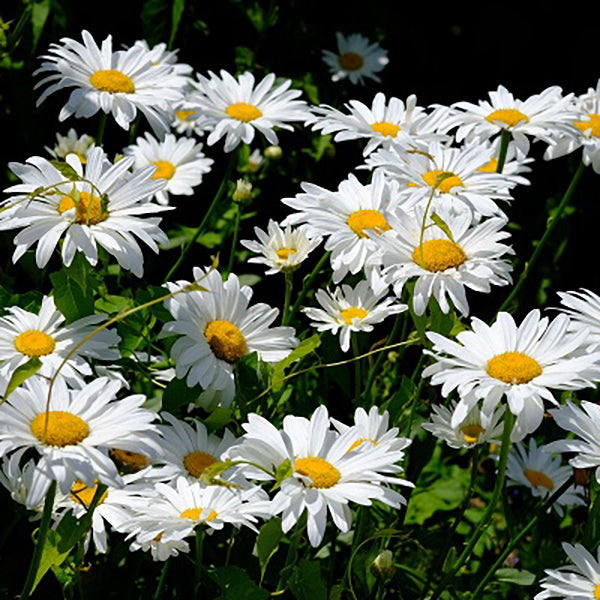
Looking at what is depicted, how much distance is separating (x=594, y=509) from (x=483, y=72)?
220 centimetres

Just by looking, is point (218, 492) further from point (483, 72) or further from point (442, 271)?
point (483, 72)

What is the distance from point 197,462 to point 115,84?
2.37 feet

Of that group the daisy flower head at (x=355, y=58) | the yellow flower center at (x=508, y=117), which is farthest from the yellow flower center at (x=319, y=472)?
the daisy flower head at (x=355, y=58)

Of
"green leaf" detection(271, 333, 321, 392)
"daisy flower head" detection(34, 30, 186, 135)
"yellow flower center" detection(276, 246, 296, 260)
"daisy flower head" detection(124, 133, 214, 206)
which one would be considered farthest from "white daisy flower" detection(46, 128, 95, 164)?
"green leaf" detection(271, 333, 321, 392)

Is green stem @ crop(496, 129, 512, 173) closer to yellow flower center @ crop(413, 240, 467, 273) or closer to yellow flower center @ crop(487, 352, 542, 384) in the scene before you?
yellow flower center @ crop(413, 240, 467, 273)

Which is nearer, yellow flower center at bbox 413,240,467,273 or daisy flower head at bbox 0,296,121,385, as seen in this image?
daisy flower head at bbox 0,296,121,385

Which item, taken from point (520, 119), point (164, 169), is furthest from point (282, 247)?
point (164, 169)

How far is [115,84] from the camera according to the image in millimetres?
1756

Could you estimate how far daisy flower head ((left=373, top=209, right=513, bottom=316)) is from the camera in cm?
140

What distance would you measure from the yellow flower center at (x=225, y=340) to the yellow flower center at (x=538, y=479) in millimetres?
808

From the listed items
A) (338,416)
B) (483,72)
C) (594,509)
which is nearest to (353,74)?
(483,72)

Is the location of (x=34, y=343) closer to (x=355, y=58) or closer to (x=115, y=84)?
(x=115, y=84)

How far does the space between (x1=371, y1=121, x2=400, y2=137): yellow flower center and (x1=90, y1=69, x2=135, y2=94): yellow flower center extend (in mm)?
429

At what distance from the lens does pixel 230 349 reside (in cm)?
141
